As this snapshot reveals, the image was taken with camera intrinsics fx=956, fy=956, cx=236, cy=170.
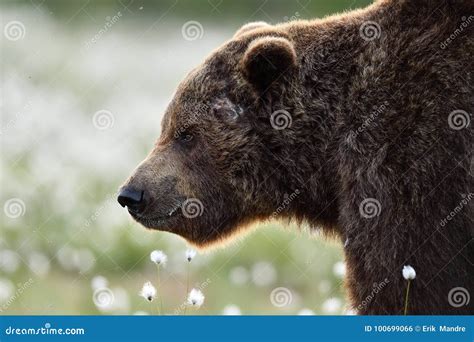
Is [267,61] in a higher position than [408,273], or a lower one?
higher

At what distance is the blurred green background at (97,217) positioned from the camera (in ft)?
34.5

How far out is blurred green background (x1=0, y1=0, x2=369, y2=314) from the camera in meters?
10.5

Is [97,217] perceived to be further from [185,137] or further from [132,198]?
[132,198]

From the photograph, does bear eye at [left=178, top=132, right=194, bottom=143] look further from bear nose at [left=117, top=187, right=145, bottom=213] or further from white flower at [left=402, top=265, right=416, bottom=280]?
white flower at [left=402, top=265, right=416, bottom=280]

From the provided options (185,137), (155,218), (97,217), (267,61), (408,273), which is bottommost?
(97,217)

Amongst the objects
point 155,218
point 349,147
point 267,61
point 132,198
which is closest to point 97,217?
point 155,218

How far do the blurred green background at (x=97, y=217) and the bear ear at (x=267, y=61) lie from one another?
1.12 metres

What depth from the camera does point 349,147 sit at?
21.1ft

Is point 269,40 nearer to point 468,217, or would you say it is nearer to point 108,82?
point 468,217

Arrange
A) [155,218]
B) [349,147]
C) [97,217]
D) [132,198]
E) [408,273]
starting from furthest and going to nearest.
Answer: [97,217] → [155,218] → [132,198] → [349,147] → [408,273]

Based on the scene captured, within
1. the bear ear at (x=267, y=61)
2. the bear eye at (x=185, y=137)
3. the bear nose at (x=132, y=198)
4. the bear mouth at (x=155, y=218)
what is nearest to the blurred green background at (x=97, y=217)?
the bear mouth at (x=155, y=218)

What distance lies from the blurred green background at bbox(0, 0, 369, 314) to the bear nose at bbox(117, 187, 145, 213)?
1004 millimetres

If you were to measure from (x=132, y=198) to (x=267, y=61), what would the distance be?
1.36 meters

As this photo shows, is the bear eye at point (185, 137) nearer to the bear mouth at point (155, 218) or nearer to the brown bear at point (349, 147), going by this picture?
the brown bear at point (349, 147)
